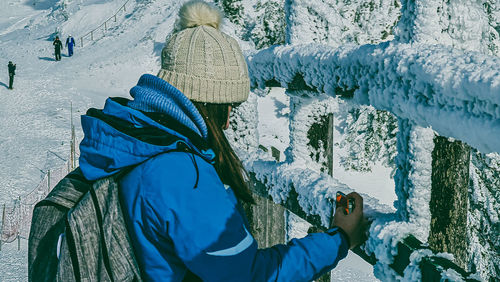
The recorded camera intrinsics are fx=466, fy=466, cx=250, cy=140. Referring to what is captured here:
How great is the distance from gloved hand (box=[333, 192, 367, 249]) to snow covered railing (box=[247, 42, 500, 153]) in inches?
16.3

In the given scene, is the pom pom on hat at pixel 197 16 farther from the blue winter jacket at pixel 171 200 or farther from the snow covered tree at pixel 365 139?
the snow covered tree at pixel 365 139

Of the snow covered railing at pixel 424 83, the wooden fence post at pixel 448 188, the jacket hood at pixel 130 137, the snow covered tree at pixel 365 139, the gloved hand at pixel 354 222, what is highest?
the snow covered railing at pixel 424 83

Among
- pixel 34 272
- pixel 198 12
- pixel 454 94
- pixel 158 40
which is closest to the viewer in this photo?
pixel 454 94

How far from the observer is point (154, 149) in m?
1.41

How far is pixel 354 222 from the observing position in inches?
74.0

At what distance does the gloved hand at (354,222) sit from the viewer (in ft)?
6.08

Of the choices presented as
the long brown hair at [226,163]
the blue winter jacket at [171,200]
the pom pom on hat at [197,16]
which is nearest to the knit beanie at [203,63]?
the pom pom on hat at [197,16]

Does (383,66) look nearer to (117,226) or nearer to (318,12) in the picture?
(117,226)

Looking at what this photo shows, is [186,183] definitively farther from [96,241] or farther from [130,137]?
[96,241]

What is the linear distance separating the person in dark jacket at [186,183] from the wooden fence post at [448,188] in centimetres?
33

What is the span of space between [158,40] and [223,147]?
89.5ft

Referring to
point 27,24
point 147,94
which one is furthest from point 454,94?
point 27,24

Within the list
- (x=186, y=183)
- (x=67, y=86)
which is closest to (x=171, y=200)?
(x=186, y=183)

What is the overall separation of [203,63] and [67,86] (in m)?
24.2
